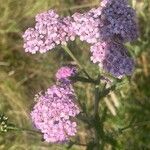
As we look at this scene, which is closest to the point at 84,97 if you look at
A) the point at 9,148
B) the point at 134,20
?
the point at 9,148

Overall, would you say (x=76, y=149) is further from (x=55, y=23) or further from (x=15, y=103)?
(x=55, y=23)

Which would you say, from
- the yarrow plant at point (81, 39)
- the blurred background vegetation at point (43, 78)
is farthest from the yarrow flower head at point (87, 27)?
the blurred background vegetation at point (43, 78)

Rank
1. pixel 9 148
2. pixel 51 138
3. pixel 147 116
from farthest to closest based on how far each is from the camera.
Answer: pixel 9 148, pixel 147 116, pixel 51 138

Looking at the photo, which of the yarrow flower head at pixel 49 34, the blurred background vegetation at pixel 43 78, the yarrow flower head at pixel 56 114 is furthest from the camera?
the blurred background vegetation at pixel 43 78

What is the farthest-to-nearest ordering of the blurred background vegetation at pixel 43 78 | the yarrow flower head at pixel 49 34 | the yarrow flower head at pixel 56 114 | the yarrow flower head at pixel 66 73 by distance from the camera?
the blurred background vegetation at pixel 43 78
the yarrow flower head at pixel 66 73
the yarrow flower head at pixel 49 34
the yarrow flower head at pixel 56 114

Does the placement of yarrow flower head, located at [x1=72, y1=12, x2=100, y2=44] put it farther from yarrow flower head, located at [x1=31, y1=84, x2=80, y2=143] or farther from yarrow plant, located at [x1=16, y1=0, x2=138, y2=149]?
yarrow flower head, located at [x1=31, y1=84, x2=80, y2=143]

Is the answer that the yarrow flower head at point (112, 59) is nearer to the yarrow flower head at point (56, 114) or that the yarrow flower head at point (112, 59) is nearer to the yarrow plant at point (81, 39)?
the yarrow plant at point (81, 39)
